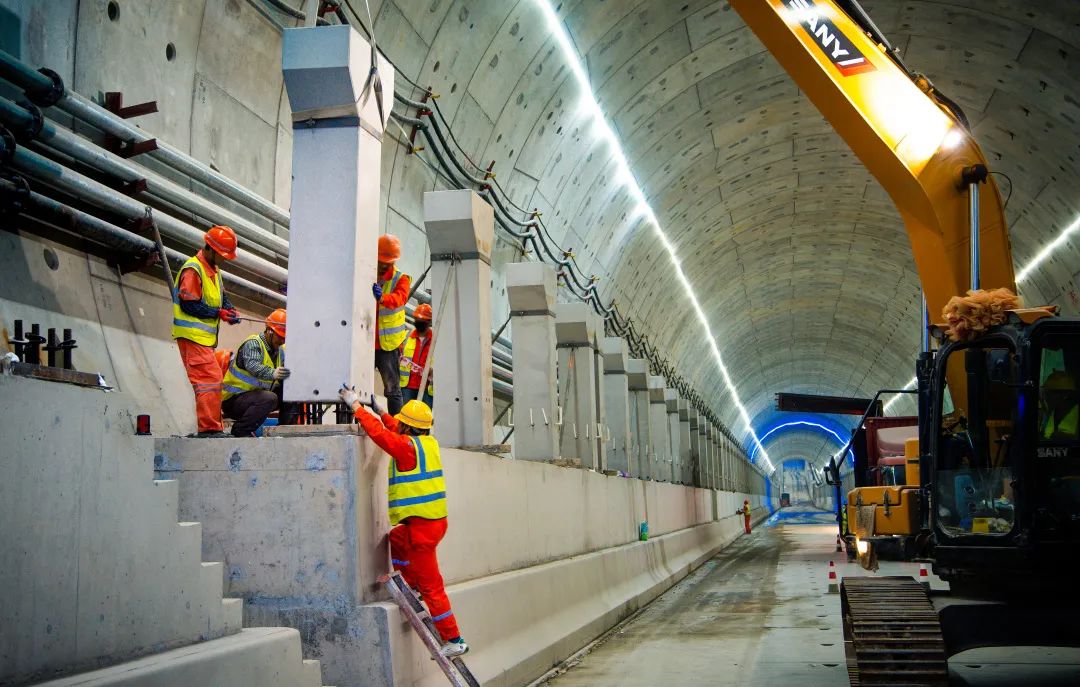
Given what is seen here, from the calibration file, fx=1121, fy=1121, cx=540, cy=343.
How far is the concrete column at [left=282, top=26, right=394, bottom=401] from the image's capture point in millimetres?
6672

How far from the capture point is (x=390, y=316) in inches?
334

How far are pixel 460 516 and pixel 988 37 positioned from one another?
13246 mm

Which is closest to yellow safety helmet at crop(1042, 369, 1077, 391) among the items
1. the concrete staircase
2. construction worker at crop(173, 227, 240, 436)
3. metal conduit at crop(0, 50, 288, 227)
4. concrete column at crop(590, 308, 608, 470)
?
the concrete staircase

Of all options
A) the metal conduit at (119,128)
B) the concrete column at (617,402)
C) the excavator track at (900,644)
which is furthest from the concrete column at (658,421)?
the excavator track at (900,644)

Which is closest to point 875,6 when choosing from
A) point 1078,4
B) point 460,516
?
point 1078,4

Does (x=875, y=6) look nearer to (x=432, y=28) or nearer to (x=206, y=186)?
(x=432, y=28)

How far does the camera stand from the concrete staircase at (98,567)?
4.02m

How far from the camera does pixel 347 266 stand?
676 cm

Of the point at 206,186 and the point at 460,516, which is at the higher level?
the point at 206,186

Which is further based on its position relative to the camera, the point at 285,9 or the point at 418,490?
the point at 285,9

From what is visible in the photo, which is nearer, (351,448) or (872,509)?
(351,448)

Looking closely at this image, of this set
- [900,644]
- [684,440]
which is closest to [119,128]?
[900,644]

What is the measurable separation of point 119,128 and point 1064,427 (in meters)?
6.63

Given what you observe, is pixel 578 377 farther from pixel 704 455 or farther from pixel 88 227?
pixel 704 455
